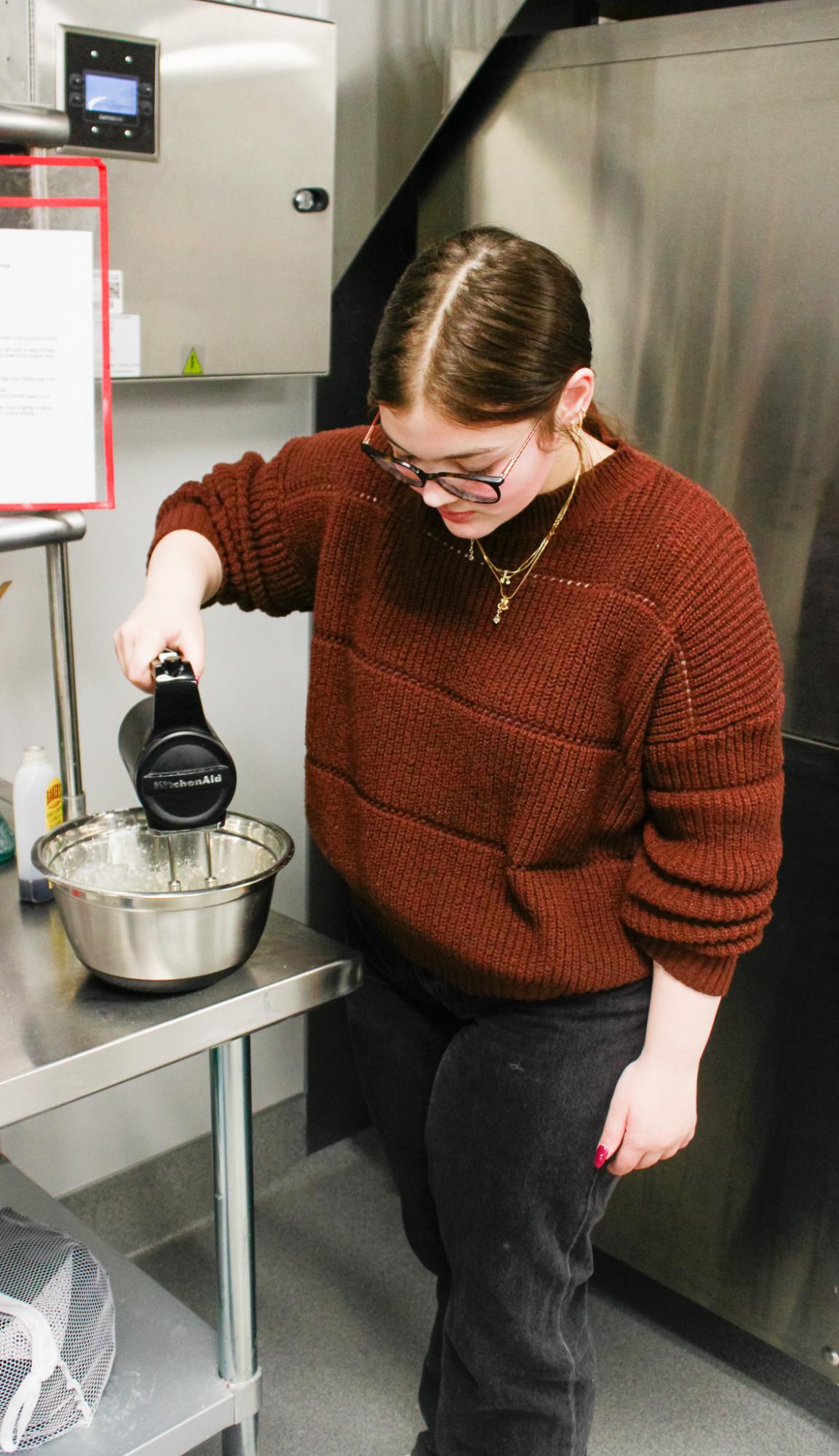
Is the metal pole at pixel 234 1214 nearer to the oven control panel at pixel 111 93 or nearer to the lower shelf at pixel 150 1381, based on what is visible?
the lower shelf at pixel 150 1381

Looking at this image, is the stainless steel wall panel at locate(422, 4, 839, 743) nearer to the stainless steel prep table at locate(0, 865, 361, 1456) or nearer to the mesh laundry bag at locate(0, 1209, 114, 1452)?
the stainless steel prep table at locate(0, 865, 361, 1456)

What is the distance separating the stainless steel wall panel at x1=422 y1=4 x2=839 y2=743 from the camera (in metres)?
1.40

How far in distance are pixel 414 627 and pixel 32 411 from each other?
0.41 meters

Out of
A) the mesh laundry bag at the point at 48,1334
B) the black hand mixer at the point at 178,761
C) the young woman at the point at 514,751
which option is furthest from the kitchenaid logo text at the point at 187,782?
the mesh laundry bag at the point at 48,1334

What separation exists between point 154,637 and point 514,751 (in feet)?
1.07

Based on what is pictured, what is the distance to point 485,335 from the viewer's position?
3.42 feet

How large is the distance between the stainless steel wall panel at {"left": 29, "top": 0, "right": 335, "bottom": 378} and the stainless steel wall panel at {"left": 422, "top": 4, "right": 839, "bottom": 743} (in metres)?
0.26

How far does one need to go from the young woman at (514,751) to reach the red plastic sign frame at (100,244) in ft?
0.32

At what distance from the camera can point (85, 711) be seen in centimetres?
176

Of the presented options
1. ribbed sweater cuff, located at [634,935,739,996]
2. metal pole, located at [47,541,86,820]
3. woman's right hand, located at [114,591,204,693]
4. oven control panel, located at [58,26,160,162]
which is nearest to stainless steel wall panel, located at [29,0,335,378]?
oven control panel, located at [58,26,160,162]

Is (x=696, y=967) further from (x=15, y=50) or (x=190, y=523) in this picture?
(x=15, y=50)

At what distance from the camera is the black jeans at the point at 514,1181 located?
49.3 inches

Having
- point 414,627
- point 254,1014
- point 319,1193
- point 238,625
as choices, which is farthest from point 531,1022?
point 319,1193

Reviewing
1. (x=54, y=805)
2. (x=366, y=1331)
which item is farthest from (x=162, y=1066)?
(x=366, y=1331)
